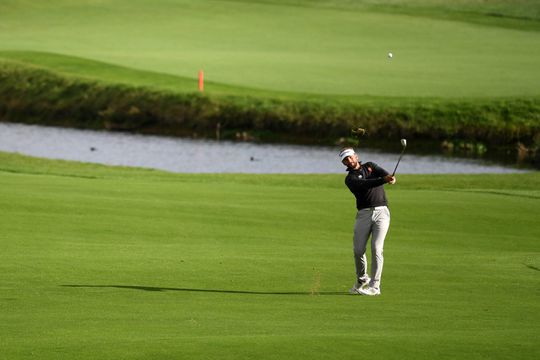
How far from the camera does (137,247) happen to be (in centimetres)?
1834

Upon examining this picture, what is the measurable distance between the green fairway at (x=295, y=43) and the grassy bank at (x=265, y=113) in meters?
1.21

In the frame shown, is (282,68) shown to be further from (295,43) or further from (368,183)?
(368,183)

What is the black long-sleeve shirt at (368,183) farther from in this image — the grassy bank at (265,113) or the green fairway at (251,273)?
the grassy bank at (265,113)

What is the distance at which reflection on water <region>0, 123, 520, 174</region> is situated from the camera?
3866 cm

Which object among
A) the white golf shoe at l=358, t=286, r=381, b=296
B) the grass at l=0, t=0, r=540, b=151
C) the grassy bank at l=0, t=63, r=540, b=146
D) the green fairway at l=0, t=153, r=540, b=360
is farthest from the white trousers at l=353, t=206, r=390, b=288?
the grassy bank at l=0, t=63, r=540, b=146

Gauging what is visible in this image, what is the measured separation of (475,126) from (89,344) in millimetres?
33194

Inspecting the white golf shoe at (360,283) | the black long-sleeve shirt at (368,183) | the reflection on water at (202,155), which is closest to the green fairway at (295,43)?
the reflection on water at (202,155)

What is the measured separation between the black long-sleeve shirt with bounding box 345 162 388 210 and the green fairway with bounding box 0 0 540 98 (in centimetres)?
3144

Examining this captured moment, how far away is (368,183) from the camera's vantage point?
14930 mm

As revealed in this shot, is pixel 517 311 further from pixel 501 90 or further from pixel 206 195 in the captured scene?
pixel 501 90

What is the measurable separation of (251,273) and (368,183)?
7.38ft

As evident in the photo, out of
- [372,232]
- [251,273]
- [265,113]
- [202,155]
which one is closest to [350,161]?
[372,232]

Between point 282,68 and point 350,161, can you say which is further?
point 282,68

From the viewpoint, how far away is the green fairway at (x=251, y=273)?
457 inches
